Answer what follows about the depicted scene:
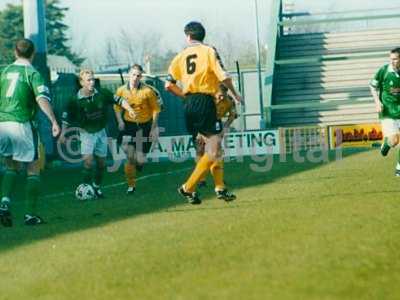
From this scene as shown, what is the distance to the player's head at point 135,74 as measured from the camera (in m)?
17.8

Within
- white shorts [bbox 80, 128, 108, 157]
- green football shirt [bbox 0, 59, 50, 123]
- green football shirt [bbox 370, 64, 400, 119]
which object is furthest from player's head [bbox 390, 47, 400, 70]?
green football shirt [bbox 0, 59, 50, 123]

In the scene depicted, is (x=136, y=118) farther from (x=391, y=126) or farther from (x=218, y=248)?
(x=218, y=248)

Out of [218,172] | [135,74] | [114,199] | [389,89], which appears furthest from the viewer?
[135,74]

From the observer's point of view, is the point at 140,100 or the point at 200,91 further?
the point at 140,100

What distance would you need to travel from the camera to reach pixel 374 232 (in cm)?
920

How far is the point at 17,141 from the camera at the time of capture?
41.6 ft

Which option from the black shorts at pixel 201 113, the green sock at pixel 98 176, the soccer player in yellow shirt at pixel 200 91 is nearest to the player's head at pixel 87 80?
the green sock at pixel 98 176

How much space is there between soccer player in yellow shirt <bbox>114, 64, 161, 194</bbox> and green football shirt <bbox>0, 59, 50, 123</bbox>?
534cm

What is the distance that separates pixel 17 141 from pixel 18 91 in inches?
22.2

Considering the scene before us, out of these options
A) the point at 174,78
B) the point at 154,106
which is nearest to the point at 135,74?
the point at 154,106

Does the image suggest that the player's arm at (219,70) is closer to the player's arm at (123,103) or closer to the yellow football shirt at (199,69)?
the yellow football shirt at (199,69)

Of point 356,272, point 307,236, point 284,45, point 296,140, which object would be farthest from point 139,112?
point 284,45

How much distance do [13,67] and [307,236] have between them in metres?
4.92

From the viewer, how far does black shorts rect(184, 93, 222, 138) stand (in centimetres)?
1314
